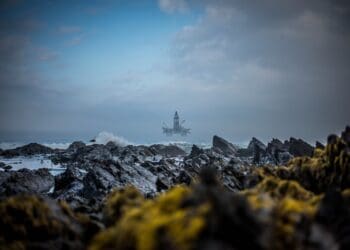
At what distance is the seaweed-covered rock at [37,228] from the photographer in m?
13.4

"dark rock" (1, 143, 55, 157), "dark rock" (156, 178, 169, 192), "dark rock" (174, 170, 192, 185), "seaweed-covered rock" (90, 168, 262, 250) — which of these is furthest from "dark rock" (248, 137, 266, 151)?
"dark rock" (1, 143, 55, 157)

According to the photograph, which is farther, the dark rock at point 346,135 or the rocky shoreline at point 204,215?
the dark rock at point 346,135

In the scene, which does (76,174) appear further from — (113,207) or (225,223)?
(225,223)

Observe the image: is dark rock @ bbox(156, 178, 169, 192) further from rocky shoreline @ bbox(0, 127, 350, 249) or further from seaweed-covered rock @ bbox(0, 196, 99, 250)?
seaweed-covered rock @ bbox(0, 196, 99, 250)

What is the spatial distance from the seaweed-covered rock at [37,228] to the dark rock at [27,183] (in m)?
31.1

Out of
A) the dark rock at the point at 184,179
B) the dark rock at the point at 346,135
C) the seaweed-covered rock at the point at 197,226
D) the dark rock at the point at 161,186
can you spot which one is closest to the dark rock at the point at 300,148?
the dark rock at the point at 184,179

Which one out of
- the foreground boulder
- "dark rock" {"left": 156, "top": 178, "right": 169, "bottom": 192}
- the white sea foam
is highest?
the foreground boulder

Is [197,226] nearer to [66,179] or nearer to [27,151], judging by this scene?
[66,179]

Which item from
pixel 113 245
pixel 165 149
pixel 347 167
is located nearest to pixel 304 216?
pixel 113 245

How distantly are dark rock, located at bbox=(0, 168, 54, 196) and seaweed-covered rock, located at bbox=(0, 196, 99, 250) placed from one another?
31.1m

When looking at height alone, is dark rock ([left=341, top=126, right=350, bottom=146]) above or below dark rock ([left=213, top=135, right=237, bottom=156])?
above

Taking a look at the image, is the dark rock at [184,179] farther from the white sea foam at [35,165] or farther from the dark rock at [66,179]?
the white sea foam at [35,165]

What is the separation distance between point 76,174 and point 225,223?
48679 millimetres

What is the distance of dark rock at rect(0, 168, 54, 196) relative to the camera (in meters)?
44.8
